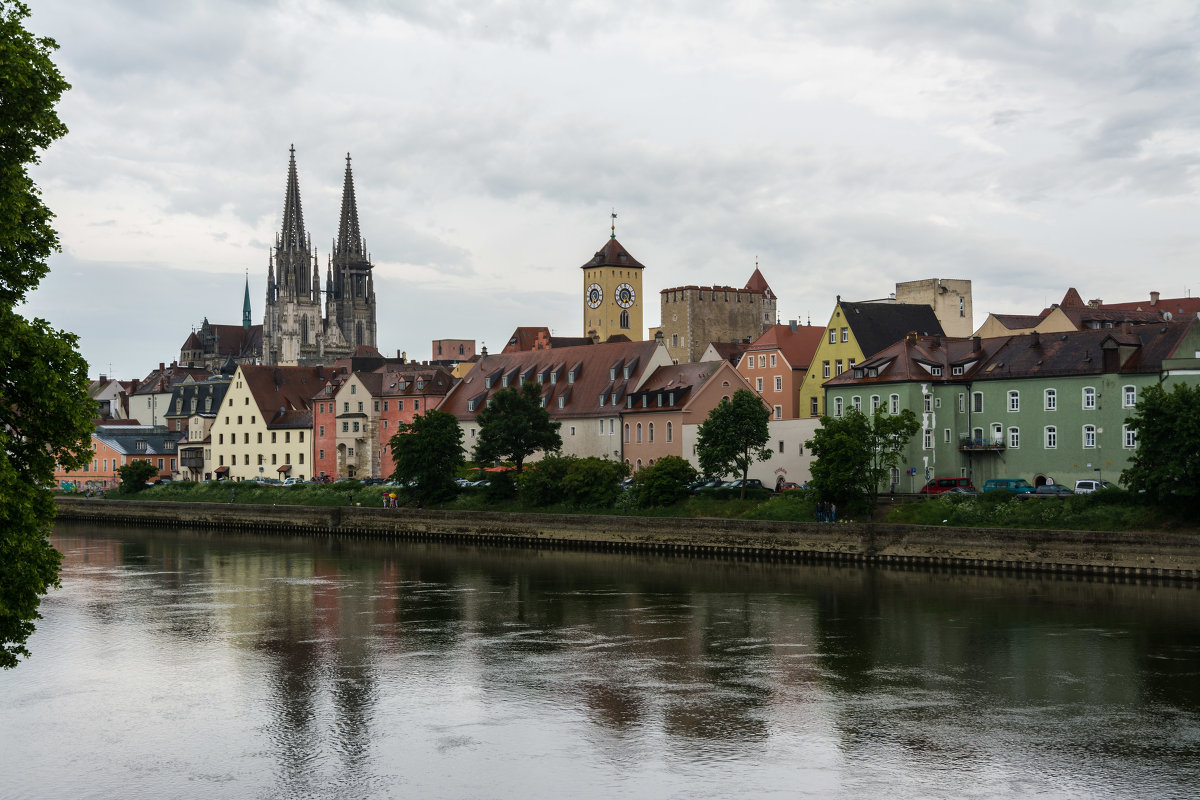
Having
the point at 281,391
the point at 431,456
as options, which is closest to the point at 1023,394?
the point at 431,456

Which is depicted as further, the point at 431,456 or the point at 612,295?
the point at 612,295

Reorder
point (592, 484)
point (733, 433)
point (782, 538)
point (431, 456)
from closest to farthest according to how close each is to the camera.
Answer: point (782, 538) < point (733, 433) < point (592, 484) < point (431, 456)

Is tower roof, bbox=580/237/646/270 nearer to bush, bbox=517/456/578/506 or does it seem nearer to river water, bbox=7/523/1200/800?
bush, bbox=517/456/578/506

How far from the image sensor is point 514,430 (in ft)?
274

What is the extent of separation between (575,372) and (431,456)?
688 inches

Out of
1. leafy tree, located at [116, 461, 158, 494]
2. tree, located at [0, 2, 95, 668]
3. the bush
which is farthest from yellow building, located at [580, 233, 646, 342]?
tree, located at [0, 2, 95, 668]

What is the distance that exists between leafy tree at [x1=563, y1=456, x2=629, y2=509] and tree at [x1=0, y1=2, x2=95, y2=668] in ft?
177

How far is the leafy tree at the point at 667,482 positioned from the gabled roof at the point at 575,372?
726 inches

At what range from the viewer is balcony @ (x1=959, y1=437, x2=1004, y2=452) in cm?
6950

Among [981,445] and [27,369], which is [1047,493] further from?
[27,369]

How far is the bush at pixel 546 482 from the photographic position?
77.7 meters

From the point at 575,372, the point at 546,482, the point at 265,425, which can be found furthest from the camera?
the point at 265,425

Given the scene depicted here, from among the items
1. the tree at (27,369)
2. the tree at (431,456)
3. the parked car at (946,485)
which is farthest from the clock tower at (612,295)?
the tree at (27,369)

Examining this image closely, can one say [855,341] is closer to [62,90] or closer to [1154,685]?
[1154,685]
